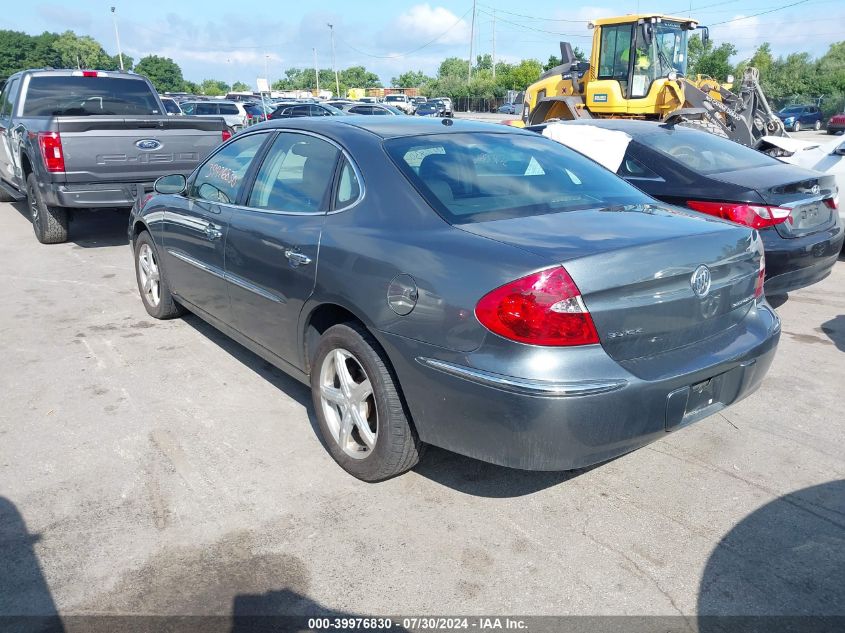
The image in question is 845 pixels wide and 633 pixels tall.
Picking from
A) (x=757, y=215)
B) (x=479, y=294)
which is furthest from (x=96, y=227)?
(x=479, y=294)

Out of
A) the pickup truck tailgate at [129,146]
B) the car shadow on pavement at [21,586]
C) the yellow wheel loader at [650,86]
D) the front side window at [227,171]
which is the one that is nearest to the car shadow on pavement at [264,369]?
the front side window at [227,171]

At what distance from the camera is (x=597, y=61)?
48.3ft

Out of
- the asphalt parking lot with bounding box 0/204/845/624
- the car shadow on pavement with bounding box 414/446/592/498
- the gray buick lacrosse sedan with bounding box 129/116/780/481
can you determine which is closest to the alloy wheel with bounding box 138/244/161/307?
the asphalt parking lot with bounding box 0/204/845/624

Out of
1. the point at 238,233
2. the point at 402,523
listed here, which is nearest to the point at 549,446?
the point at 402,523

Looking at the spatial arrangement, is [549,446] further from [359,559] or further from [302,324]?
[302,324]

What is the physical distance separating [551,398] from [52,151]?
6952mm

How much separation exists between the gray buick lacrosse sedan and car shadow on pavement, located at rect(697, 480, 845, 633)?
54cm

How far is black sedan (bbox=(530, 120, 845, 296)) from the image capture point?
17.0ft

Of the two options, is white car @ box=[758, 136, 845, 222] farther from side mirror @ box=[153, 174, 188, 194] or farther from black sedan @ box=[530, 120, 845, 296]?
side mirror @ box=[153, 174, 188, 194]

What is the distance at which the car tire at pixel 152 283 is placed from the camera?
5.54 m

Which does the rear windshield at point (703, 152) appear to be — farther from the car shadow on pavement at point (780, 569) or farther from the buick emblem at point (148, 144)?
the buick emblem at point (148, 144)

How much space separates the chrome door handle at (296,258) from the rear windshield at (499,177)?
646 mm

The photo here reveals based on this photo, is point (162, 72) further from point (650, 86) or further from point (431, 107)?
point (650, 86)

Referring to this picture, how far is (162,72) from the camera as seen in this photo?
123m
